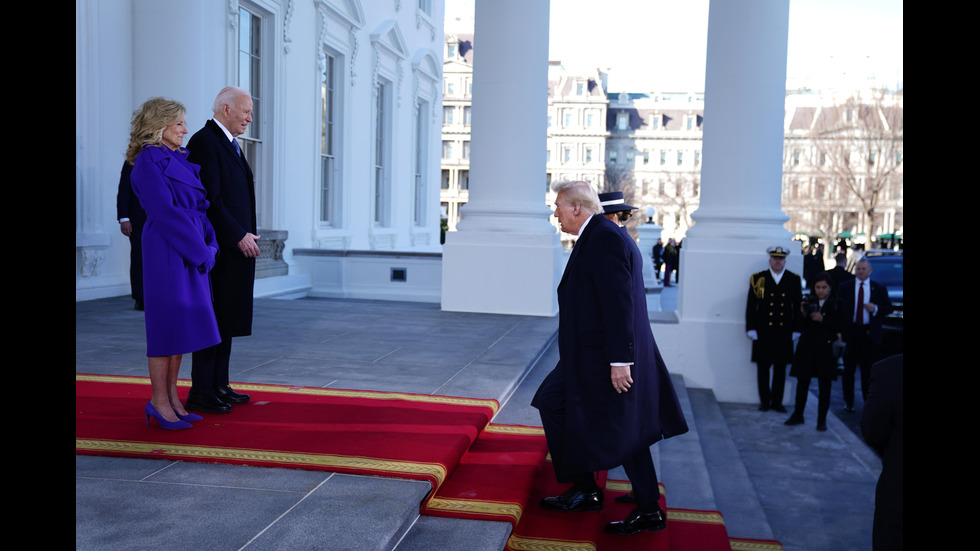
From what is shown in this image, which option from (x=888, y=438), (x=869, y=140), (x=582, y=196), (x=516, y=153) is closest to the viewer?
(x=888, y=438)

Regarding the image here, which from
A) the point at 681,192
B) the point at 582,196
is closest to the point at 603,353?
the point at 582,196

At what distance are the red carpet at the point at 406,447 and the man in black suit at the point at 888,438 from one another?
1124 millimetres

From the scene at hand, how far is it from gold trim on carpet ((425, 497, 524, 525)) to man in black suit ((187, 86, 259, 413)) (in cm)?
151

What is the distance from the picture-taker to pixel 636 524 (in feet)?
13.1

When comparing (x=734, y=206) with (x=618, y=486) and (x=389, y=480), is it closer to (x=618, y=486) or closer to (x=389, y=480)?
(x=618, y=486)

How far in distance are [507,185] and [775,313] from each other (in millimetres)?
3606

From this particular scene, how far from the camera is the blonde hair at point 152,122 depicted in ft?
13.4

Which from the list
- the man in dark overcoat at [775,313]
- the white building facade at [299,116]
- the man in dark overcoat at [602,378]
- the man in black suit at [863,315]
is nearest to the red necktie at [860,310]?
Answer: the man in black suit at [863,315]

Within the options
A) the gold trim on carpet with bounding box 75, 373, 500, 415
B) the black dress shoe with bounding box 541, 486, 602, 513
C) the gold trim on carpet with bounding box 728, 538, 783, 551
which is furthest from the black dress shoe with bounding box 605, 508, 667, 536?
the gold trim on carpet with bounding box 728, 538, 783, 551

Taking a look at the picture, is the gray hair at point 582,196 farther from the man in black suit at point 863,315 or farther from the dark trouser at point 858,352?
the dark trouser at point 858,352

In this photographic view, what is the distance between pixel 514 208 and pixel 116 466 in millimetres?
7146

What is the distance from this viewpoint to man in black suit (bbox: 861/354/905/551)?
10.6 feet

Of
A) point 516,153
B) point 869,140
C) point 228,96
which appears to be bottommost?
point 228,96
